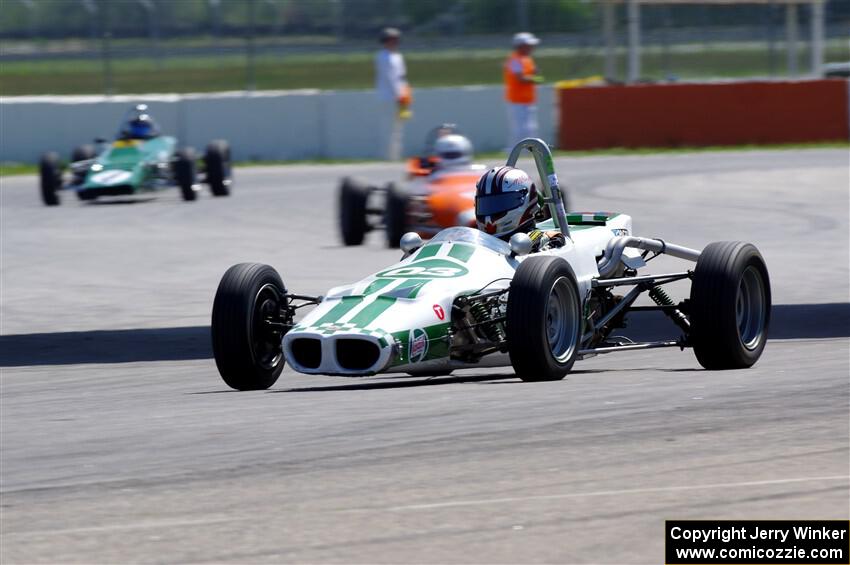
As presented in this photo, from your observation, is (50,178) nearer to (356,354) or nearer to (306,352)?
(306,352)

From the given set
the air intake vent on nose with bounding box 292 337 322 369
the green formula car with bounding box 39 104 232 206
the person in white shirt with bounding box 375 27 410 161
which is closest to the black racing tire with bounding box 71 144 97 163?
the green formula car with bounding box 39 104 232 206

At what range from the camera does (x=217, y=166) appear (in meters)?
22.4

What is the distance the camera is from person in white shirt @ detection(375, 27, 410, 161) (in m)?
26.7

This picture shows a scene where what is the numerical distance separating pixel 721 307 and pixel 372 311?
2029 mm

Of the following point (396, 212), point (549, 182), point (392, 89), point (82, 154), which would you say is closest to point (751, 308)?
point (549, 182)

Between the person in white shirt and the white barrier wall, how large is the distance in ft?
3.10

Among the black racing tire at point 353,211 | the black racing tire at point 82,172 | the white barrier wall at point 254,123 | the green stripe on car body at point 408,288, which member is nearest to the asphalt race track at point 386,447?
the green stripe on car body at point 408,288

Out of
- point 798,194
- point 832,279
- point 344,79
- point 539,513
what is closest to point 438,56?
point 344,79

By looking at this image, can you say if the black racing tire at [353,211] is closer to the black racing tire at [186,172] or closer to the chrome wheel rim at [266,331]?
the black racing tire at [186,172]

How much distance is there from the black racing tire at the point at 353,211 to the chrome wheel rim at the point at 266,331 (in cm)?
765

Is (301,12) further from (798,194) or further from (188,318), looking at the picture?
(188,318)

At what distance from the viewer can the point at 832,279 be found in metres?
13.8

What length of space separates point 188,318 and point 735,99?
17531 millimetres

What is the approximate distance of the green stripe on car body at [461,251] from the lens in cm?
931
